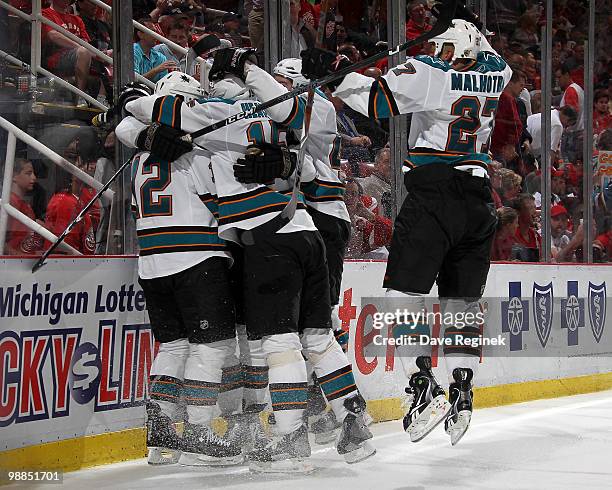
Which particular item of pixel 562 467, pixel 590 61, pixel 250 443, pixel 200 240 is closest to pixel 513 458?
pixel 562 467

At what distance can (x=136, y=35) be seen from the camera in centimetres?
460

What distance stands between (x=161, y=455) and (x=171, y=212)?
0.87 meters

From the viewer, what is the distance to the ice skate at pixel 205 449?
3957mm

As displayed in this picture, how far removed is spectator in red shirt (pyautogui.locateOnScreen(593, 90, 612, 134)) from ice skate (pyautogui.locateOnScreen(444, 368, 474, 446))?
3694 millimetres

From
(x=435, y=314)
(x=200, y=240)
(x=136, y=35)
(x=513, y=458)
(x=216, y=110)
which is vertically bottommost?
(x=513, y=458)

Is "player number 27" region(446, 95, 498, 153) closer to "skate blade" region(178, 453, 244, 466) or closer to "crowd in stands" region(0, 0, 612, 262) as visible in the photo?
"crowd in stands" region(0, 0, 612, 262)

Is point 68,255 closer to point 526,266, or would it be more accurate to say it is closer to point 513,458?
point 513,458

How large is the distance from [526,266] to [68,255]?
129 inches

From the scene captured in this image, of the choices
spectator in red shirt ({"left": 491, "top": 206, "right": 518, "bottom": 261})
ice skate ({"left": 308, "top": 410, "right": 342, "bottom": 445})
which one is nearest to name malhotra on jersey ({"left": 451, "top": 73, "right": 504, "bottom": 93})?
ice skate ({"left": 308, "top": 410, "right": 342, "bottom": 445})

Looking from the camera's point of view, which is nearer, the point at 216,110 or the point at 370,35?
the point at 216,110

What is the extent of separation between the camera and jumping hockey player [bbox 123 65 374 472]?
385 centimetres

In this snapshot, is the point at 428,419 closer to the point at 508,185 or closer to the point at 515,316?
the point at 515,316

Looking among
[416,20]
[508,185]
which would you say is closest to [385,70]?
[416,20]

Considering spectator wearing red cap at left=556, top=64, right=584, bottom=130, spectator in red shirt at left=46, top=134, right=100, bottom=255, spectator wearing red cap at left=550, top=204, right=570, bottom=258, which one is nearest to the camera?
spectator in red shirt at left=46, top=134, right=100, bottom=255
